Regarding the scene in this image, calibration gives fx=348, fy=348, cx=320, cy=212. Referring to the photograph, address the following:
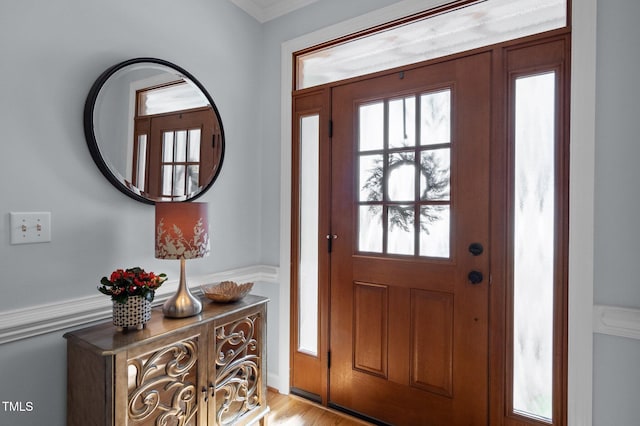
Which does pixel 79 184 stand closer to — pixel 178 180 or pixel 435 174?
pixel 178 180

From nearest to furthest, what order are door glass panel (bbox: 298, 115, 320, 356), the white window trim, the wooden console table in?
the wooden console table < the white window trim < door glass panel (bbox: 298, 115, 320, 356)

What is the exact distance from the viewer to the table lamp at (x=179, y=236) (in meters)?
1.51

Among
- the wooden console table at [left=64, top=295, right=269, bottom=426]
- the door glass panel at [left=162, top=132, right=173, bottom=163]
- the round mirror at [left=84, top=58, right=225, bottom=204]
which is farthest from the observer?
the door glass panel at [left=162, top=132, right=173, bottom=163]

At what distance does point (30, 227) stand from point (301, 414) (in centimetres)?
174

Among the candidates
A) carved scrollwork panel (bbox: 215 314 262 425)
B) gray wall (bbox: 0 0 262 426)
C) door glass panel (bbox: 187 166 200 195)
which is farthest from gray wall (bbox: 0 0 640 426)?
carved scrollwork panel (bbox: 215 314 262 425)

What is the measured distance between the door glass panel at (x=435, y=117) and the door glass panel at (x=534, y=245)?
32 cm

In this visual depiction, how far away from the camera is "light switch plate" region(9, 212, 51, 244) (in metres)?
1.34

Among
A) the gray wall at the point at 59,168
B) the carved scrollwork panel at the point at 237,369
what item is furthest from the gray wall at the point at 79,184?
the carved scrollwork panel at the point at 237,369

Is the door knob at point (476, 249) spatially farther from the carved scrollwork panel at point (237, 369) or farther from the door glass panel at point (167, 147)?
the door glass panel at point (167, 147)

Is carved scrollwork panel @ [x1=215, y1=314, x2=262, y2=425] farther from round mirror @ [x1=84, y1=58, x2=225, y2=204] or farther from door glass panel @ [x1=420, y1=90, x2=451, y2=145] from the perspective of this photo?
door glass panel @ [x1=420, y1=90, x2=451, y2=145]

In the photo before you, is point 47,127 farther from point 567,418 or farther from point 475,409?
point 567,418

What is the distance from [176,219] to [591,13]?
1990 mm

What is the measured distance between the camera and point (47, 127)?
4.67 feet

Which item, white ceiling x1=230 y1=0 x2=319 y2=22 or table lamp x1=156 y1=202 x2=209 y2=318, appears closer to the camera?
table lamp x1=156 y1=202 x2=209 y2=318
